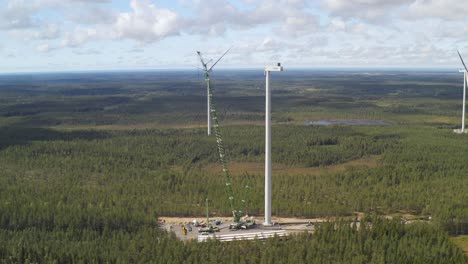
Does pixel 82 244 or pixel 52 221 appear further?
pixel 52 221

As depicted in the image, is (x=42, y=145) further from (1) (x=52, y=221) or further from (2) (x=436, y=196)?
(2) (x=436, y=196)

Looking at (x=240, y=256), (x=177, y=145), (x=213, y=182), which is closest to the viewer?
(x=240, y=256)

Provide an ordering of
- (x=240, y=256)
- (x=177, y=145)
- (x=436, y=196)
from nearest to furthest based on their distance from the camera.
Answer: (x=240, y=256) < (x=436, y=196) < (x=177, y=145)

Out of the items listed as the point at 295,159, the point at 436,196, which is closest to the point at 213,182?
the point at 295,159

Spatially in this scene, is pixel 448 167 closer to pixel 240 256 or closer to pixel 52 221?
pixel 240 256

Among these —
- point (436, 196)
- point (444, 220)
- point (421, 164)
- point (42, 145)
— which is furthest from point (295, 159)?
point (42, 145)

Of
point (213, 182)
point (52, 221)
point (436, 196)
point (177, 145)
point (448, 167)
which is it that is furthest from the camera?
point (177, 145)

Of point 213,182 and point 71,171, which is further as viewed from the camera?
point 71,171

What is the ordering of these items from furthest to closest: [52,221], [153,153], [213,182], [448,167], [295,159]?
[153,153] → [295,159] → [448,167] → [213,182] → [52,221]

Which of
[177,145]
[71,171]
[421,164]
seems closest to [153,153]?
[177,145]
